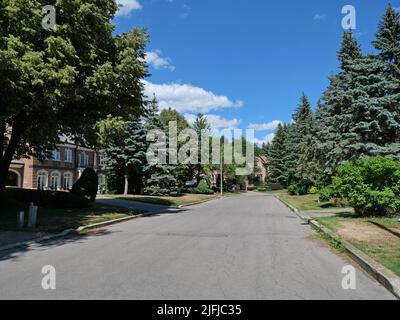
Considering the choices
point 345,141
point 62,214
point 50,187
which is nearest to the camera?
point 62,214

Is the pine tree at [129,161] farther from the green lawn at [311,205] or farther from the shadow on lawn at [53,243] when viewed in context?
the shadow on lawn at [53,243]

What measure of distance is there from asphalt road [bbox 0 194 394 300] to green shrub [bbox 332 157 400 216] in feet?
18.1

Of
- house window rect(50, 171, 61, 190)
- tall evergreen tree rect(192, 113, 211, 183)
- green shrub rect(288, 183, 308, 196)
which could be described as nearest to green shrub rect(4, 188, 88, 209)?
house window rect(50, 171, 61, 190)

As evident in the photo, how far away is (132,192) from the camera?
1769 inches

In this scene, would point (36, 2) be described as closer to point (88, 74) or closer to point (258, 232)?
point (88, 74)

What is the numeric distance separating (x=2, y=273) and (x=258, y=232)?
29.6 ft

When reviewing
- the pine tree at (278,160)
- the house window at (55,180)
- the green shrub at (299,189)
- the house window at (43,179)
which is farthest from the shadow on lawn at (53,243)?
the pine tree at (278,160)

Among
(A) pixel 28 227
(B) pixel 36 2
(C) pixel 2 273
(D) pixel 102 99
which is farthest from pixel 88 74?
→ (C) pixel 2 273

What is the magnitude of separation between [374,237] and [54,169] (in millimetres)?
48736

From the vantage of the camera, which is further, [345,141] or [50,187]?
[50,187]

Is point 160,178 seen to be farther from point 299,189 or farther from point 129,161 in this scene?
point 299,189

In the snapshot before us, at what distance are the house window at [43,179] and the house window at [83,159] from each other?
277 inches

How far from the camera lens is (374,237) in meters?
11.8

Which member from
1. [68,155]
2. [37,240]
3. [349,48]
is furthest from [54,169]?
[37,240]
